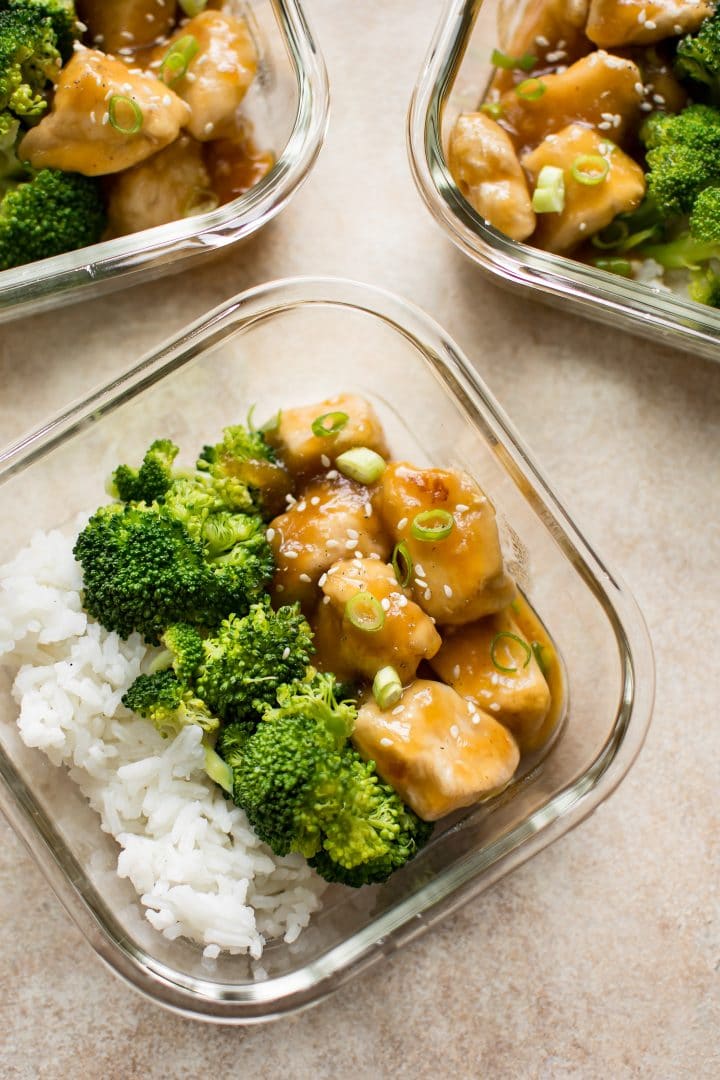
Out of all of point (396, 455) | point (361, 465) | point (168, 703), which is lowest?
point (168, 703)

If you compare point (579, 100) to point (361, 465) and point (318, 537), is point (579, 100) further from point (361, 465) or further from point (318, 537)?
point (318, 537)

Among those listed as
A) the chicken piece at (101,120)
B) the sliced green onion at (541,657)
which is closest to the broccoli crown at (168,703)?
the sliced green onion at (541,657)

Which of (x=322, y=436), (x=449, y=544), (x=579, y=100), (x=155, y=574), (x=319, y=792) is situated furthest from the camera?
(x=579, y=100)

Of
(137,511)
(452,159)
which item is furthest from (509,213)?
(137,511)

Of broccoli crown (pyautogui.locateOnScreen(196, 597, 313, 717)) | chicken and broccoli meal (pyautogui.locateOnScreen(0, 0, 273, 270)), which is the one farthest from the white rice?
chicken and broccoli meal (pyautogui.locateOnScreen(0, 0, 273, 270))

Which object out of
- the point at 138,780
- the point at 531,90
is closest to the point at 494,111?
the point at 531,90

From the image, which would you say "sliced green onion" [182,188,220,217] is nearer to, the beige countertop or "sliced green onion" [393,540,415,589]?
the beige countertop

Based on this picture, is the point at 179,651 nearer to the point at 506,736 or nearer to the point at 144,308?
the point at 506,736

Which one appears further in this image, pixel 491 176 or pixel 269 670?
pixel 491 176

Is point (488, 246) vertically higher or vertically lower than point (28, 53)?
lower
